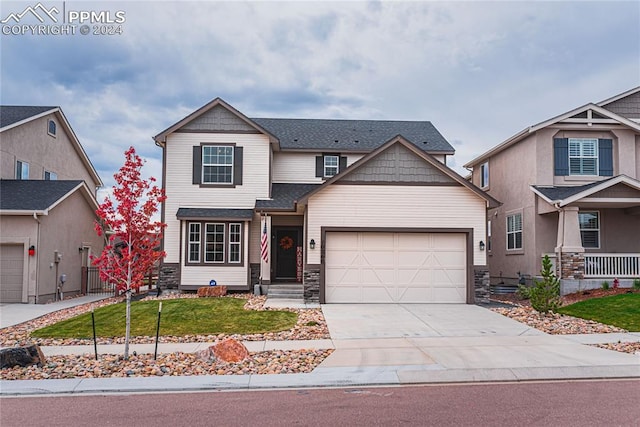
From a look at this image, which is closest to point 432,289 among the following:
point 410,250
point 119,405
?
point 410,250

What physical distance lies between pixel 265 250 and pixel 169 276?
162 inches

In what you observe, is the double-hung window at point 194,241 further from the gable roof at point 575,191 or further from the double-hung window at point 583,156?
the double-hung window at point 583,156

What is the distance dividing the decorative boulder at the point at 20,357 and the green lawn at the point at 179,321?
273 centimetres

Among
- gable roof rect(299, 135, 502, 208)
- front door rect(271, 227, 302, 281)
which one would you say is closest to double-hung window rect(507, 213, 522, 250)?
gable roof rect(299, 135, 502, 208)

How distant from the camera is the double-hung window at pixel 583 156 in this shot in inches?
819

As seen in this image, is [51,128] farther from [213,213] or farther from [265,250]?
[265,250]

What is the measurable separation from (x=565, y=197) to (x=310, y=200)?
9.15 meters

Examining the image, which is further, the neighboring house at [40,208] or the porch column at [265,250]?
the porch column at [265,250]

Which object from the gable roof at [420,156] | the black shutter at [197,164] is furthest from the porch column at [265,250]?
the black shutter at [197,164]

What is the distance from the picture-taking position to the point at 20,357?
9625mm

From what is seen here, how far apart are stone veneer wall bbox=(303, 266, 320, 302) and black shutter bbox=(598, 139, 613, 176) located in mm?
12331

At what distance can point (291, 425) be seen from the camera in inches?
256

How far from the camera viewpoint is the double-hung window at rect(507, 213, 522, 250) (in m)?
22.1

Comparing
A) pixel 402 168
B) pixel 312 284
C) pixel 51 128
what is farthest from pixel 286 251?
pixel 51 128
